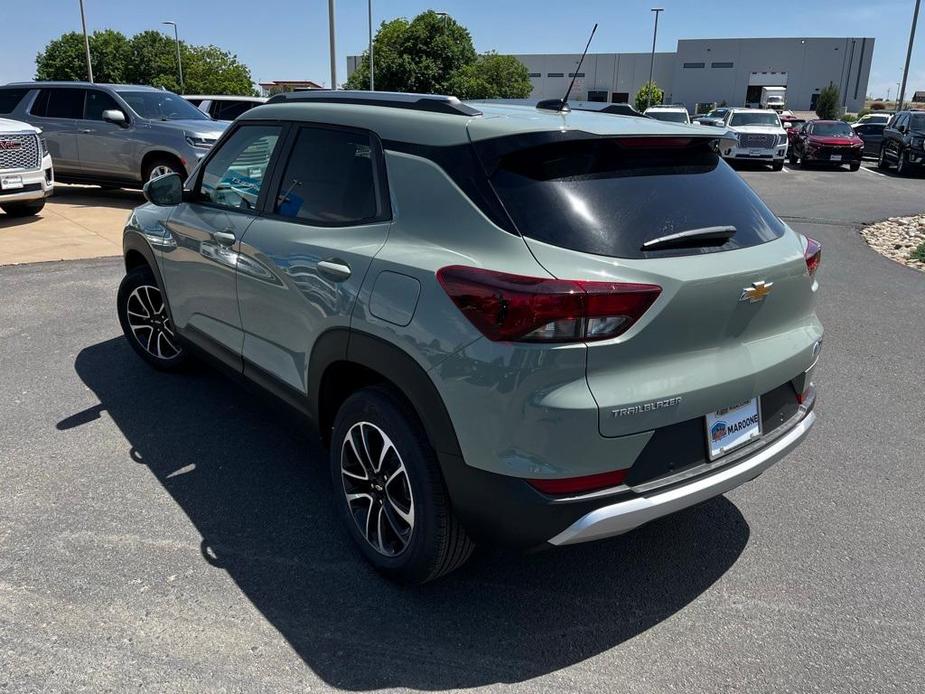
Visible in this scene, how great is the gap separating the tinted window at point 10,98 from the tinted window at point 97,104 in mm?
1474

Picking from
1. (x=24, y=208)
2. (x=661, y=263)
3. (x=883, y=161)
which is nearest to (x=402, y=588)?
(x=661, y=263)

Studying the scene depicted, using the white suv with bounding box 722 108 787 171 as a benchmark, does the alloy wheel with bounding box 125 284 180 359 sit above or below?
below

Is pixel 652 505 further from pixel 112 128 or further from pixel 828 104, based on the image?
pixel 828 104

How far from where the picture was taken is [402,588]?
2998 mm

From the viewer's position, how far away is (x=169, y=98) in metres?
13.4

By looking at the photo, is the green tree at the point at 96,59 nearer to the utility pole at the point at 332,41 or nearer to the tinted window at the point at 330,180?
the utility pole at the point at 332,41

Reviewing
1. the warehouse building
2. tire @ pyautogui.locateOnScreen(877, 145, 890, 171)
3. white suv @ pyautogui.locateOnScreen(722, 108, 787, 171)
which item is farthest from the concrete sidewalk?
the warehouse building

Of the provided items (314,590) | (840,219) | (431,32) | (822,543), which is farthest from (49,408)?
(431,32)

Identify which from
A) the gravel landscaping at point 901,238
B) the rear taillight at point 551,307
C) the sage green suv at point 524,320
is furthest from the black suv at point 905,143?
the rear taillight at point 551,307

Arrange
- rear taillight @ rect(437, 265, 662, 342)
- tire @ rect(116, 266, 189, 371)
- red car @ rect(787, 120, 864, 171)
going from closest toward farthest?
1. rear taillight @ rect(437, 265, 662, 342)
2. tire @ rect(116, 266, 189, 371)
3. red car @ rect(787, 120, 864, 171)

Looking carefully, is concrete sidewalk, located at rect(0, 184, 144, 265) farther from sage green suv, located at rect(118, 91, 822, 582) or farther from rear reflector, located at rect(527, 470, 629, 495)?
rear reflector, located at rect(527, 470, 629, 495)

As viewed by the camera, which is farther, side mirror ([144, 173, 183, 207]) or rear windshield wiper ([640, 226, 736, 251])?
side mirror ([144, 173, 183, 207])

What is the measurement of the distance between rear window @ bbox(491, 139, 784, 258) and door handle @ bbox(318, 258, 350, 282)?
711 mm

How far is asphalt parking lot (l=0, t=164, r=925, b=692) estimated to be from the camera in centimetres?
258
